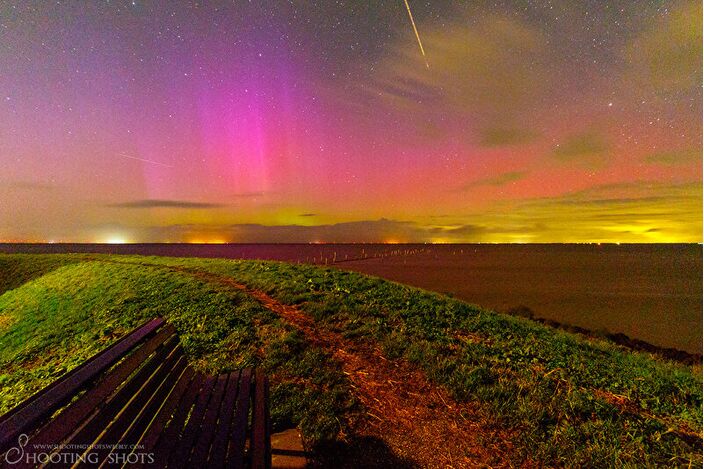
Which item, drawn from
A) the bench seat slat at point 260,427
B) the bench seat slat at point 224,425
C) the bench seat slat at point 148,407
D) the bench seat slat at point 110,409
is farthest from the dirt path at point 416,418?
the bench seat slat at point 110,409

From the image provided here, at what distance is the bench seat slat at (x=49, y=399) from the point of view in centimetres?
169

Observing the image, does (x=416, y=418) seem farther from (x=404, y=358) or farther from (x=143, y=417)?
(x=143, y=417)

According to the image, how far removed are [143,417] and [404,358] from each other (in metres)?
4.82

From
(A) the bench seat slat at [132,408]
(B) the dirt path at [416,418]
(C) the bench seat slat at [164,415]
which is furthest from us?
(B) the dirt path at [416,418]

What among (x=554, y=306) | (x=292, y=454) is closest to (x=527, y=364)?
(x=292, y=454)

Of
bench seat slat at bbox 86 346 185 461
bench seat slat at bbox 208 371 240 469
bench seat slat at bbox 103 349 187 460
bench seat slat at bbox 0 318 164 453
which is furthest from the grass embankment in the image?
bench seat slat at bbox 0 318 164 453

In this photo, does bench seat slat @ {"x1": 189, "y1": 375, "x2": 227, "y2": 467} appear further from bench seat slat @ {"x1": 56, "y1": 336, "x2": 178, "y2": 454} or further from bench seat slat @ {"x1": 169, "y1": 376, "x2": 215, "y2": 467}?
bench seat slat @ {"x1": 56, "y1": 336, "x2": 178, "y2": 454}

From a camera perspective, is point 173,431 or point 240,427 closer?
point 173,431

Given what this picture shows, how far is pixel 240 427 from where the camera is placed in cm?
302

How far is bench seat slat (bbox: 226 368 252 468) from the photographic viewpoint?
2.64m

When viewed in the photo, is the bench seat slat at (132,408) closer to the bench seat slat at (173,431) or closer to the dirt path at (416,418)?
the bench seat slat at (173,431)

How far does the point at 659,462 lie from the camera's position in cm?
401

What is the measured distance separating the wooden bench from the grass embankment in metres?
1.38

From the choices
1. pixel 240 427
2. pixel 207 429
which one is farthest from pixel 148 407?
pixel 240 427
